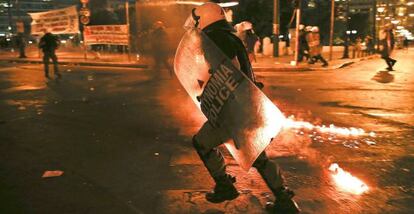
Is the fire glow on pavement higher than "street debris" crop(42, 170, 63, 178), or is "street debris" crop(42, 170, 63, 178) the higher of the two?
"street debris" crop(42, 170, 63, 178)

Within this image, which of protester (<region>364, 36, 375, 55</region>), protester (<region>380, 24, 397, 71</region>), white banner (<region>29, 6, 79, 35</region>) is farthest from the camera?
protester (<region>364, 36, 375, 55</region>)

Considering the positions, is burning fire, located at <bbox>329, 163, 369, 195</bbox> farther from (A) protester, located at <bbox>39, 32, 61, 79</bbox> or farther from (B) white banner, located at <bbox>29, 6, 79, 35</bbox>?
(B) white banner, located at <bbox>29, 6, 79, 35</bbox>

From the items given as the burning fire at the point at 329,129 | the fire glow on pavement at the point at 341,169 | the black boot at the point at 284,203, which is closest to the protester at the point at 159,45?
the burning fire at the point at 329,129

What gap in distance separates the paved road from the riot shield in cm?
67

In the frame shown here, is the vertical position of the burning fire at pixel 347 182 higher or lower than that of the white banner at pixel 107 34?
lower

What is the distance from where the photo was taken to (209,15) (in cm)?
357

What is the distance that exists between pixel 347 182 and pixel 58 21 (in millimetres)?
24315

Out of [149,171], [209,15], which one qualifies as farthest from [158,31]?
[209,15]

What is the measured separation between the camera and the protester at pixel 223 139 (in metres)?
3.51

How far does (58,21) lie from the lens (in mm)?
25781

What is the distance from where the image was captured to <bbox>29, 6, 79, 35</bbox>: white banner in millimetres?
25266

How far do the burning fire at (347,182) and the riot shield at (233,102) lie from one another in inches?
53.1

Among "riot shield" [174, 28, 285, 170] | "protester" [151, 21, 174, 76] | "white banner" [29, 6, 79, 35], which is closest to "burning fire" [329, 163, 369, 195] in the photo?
"riot shield" [174, 28, 285, 170]

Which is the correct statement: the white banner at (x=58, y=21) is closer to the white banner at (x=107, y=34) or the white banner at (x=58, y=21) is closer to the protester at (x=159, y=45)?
the white banner at (x=107, y=34)
